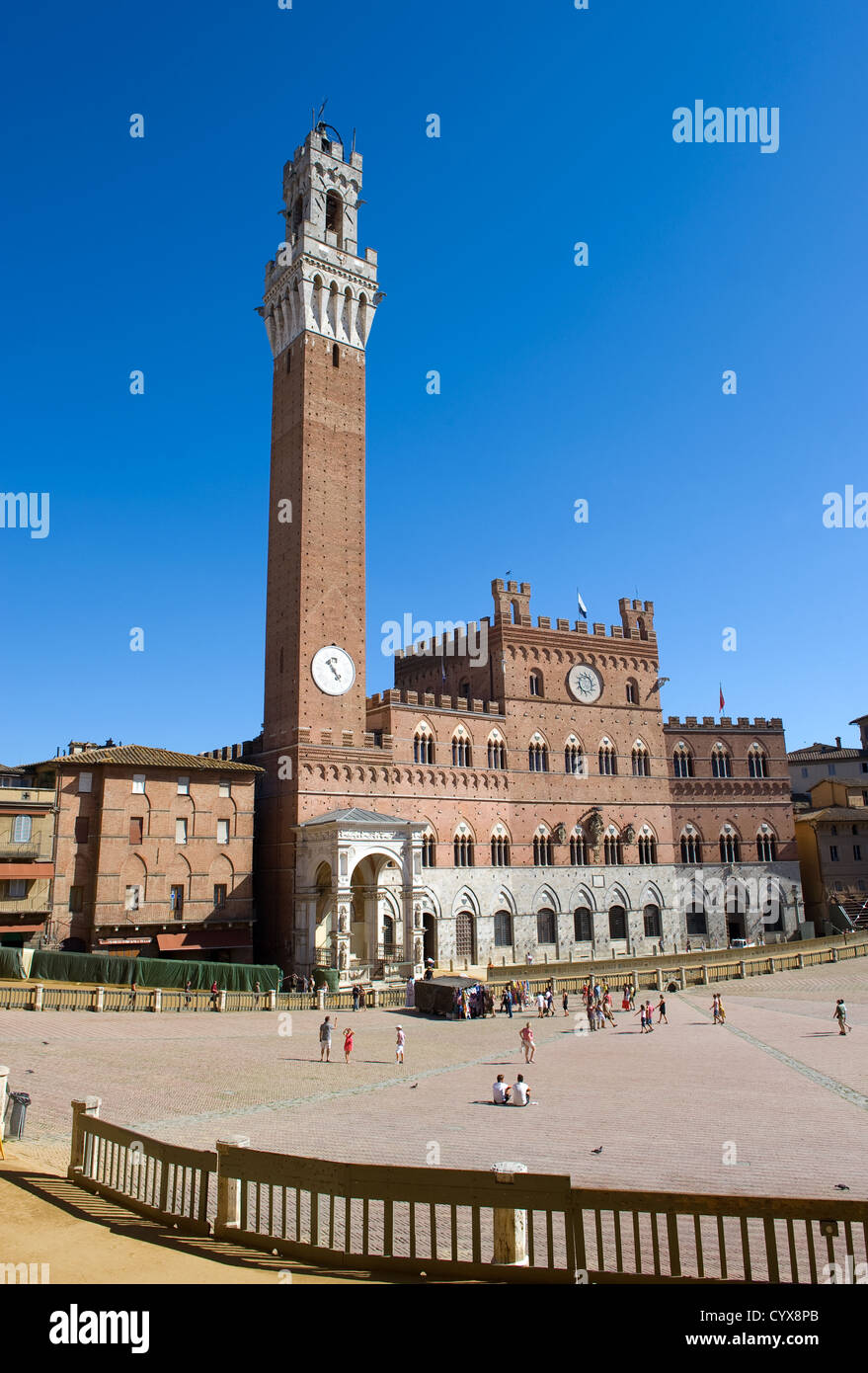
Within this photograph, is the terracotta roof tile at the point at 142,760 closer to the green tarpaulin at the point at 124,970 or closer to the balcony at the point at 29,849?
the balcony at the point at 29,849

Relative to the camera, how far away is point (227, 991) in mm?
32625

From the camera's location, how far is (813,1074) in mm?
21688

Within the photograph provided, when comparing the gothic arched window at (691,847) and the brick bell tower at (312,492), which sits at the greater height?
the brick bell tower at (312,492)

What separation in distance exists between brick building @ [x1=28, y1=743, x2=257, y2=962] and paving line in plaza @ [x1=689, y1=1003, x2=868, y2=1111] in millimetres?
23638

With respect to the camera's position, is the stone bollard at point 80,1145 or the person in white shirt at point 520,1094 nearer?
the stone bollard at point 80,1145

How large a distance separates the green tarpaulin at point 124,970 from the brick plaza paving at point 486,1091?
113 inches

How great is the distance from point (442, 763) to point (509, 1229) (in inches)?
1608

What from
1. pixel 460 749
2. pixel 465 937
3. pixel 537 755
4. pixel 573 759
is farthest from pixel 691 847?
pixel 460 749

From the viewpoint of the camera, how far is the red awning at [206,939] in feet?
127

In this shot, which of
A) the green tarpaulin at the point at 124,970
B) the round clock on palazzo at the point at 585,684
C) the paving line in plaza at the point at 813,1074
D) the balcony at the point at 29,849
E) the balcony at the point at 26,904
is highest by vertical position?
the round clock on palazzo at the point at 585,684

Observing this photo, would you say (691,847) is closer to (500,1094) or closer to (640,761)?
(640,761)

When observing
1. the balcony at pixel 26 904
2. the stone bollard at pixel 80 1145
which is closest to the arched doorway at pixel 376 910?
the balcony at pixel 26 904

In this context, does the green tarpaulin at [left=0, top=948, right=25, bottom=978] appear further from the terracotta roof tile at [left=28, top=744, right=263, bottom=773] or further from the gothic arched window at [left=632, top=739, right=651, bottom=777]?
the gothic arched window at [left=632, top=739, right=651, bottom=777]
